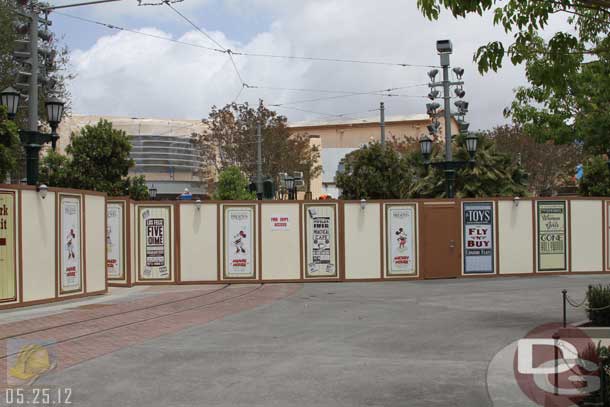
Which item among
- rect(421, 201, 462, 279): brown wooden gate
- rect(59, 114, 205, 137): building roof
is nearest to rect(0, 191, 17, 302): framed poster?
rect(421, 201, 462, 279): brown wooden gate

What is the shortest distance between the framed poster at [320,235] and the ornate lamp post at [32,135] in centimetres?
771

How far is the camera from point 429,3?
888 centimetres

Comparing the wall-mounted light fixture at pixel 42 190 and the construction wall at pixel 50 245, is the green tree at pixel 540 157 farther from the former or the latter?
the wall-mounted light fixture at pixel 42 190

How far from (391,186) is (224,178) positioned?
13284 millimetres

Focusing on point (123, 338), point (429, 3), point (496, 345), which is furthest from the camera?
point (123, 338)

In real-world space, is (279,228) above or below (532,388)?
above

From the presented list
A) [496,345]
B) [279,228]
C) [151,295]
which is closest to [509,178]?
[279,228]

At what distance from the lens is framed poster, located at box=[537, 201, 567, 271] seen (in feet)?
74.9

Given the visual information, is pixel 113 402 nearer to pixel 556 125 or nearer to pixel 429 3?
pixel 429 3

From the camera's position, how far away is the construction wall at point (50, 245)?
15148 mm

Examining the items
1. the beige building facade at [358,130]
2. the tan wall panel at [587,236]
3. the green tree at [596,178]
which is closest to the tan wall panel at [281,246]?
the tan wall panel at [587,236]

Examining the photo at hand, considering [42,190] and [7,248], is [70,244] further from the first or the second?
[7,248]

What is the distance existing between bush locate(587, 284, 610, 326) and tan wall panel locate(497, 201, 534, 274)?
10490 millimetres

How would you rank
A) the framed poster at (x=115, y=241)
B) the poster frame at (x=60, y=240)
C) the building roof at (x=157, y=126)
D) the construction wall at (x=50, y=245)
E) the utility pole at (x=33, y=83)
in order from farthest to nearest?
the building roof at (x=157, y=126) → the framed poster at (x=115, y=241) → the utility pole at (x=33, y=83) → the poster frame at (x=60, y=240) → the construction wall at (x=50, y=245)
